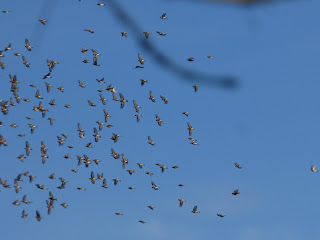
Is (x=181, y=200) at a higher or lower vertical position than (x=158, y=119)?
lower

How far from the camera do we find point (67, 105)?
227 ft

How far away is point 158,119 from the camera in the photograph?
6794 cm

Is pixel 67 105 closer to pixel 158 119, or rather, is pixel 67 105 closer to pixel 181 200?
pixel 158 119

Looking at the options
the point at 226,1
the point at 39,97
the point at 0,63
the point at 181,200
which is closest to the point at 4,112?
the point at 39,97

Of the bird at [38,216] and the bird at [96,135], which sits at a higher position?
the bird at [96,135]

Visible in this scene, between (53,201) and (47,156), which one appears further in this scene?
(53,201)

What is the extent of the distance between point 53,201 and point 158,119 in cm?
1329

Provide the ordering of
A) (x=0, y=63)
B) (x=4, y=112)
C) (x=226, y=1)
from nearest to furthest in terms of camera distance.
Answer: (x=226, y=1) → (x=0, y=63) → (x=4, y=112)

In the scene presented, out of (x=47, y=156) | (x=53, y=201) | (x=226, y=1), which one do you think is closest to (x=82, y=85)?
(x=47, y=156)

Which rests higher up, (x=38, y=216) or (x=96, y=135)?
(x=96, y=135)

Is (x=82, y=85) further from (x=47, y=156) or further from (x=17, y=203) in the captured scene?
(x=17, y=203)

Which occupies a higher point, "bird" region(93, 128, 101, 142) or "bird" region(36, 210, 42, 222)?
"bird" region(93, 128, 101, 142)

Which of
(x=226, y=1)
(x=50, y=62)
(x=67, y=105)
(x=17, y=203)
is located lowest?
(x=17, y=203)

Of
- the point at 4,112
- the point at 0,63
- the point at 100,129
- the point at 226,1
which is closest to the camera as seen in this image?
the point at 226,1
